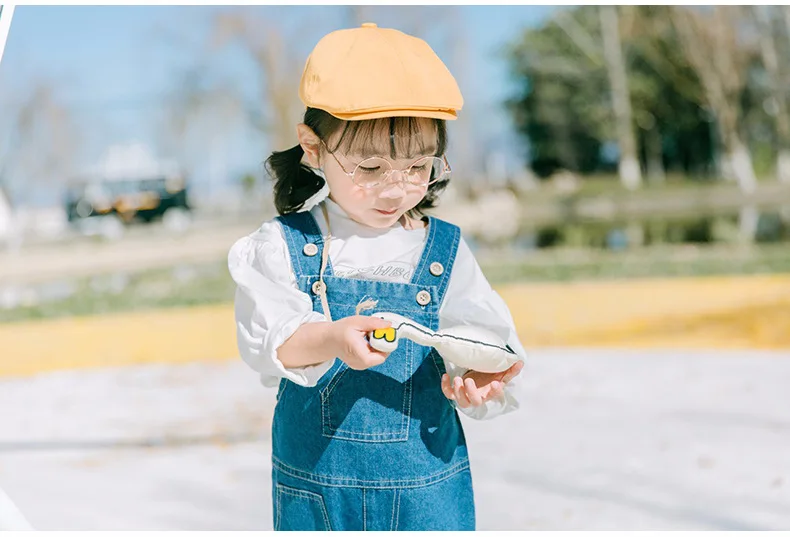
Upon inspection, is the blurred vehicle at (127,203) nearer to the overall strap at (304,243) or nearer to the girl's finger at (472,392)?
the overall strap at (304,243)

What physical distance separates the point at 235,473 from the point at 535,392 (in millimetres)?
1525

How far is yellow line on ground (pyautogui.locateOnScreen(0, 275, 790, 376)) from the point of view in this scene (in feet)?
18.5

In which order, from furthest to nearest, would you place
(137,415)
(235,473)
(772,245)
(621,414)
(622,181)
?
(622,181), (772,245), (137,415), (621,414), (235,473)

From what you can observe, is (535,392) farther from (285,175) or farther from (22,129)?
(22,129)

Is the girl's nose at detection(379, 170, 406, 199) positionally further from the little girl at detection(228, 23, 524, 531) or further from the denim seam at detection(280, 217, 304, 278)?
the denim seam at detection(280, 217, 304, 278)

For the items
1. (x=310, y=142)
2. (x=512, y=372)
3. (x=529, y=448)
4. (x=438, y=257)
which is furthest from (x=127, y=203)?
(x=512, y=372)

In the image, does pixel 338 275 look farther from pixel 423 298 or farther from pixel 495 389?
pixel 495 389

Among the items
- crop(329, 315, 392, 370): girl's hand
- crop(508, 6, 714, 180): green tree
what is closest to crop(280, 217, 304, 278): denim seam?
crop(329, 315, 392, 370): girl's hand

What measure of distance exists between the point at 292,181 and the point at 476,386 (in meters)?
0.56

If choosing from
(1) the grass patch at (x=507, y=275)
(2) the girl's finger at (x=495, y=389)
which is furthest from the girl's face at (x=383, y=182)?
(1) the grass patch at (x=507, y=275)

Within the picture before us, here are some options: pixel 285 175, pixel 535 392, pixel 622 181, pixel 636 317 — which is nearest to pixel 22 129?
pixel 622 181

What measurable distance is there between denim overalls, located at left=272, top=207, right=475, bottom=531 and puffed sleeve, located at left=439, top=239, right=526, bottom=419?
0.02m

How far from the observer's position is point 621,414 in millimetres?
3848

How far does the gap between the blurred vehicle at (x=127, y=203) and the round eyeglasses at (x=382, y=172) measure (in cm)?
1677
